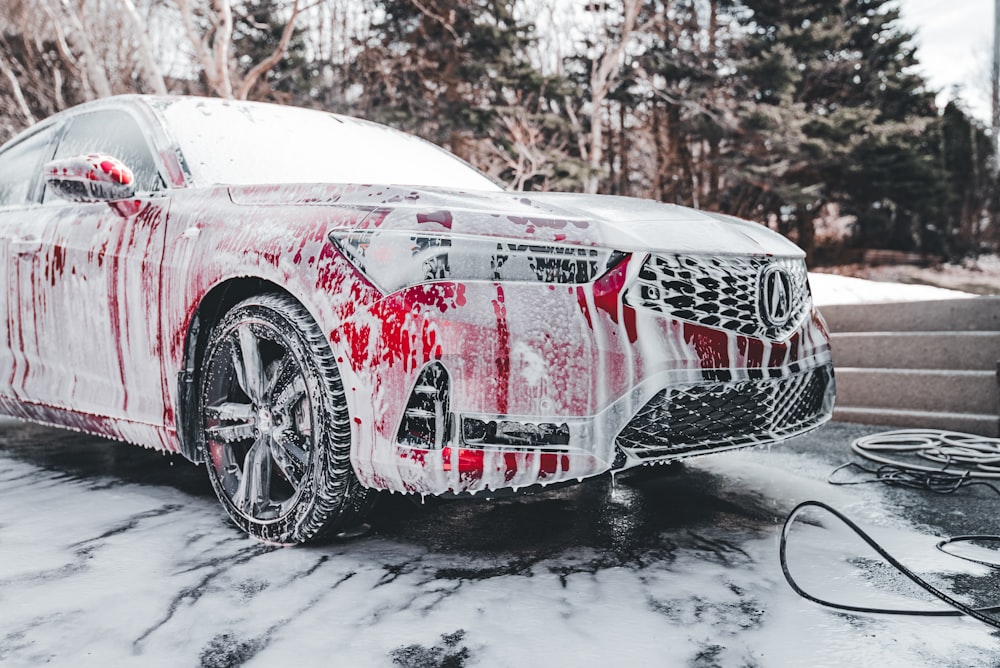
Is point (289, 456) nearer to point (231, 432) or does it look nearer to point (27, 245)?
point (231, 432)

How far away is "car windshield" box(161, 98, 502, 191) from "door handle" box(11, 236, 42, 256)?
2.51 feet

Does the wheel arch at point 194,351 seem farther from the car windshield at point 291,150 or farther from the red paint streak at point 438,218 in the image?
the red paint streak at point 438,218

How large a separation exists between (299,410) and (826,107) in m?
26.1

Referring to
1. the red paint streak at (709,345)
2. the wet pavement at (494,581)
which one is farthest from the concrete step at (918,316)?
the red paint streak at (709,345)

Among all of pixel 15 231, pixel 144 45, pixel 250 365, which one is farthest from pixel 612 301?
pixel 144 45

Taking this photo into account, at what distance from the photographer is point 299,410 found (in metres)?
2.36

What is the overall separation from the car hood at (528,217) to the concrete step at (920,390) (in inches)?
98.2

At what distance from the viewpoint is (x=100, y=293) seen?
290cm

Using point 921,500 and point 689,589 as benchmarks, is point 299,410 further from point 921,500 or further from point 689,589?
point 921,500

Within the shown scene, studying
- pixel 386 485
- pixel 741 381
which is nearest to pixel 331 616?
pixel 386 485

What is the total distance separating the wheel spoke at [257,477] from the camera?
7.93ft

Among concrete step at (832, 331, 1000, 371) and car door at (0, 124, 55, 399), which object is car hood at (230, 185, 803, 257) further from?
concrete step at (832, 331, 1000, 371)

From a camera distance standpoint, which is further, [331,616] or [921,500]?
[921,500]

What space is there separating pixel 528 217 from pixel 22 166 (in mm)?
2796
